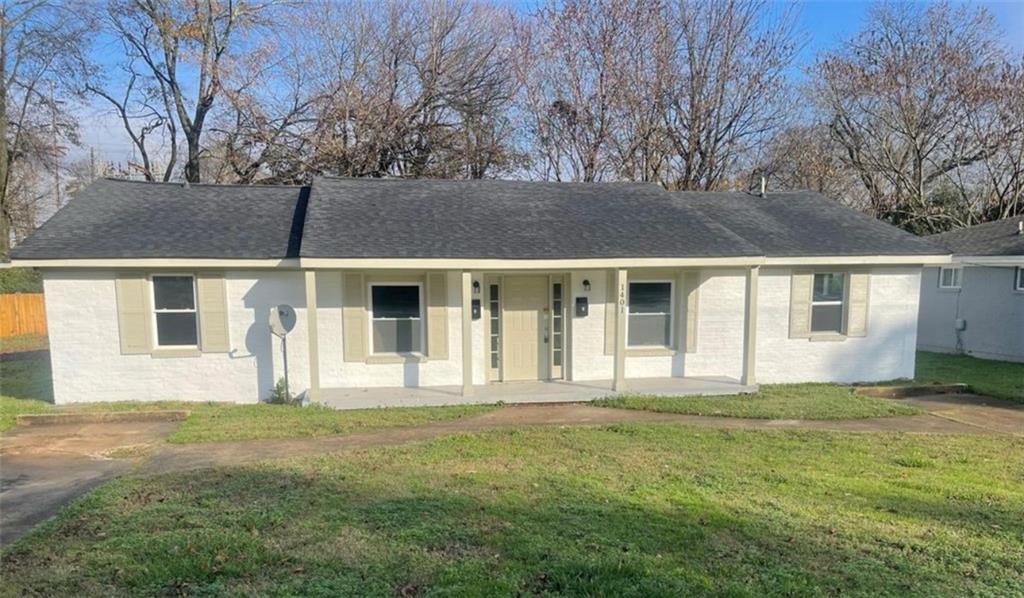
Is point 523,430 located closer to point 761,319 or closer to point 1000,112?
point 761,319

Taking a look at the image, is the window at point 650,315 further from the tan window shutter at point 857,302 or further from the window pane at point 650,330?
the tan window shutter at point 857,302

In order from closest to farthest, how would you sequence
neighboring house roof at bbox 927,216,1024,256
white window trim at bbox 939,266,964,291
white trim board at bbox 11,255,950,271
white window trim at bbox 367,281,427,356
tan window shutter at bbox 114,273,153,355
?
1. white trim board at bbox 11,255,950,271
2. tan window shutter at bbox 114,273,153,355
3. white window trim at bbox 367,281,427,356
4. neighboring house roof at bbox 927,216,1024,256
5. white window trim at bbox 939,266,964,291

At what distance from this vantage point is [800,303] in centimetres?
1073

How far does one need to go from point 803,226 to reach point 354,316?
29.8 ft

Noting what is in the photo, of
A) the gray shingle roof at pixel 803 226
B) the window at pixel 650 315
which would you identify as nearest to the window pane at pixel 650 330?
the window at pixel 650 315

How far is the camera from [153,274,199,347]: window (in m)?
9.33

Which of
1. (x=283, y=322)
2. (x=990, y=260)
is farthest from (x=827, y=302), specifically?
(x=283, y=322)

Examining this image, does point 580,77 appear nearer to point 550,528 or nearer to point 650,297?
point 650,297

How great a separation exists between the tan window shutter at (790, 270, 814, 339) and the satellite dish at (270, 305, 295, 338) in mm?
9047

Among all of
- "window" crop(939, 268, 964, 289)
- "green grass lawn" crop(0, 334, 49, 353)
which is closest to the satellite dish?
"green grass lawn" crop(0, 334, 49, 353)

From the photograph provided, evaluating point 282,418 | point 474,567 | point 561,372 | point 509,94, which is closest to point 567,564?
point 474,567

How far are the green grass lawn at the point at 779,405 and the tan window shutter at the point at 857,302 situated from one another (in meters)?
1.46

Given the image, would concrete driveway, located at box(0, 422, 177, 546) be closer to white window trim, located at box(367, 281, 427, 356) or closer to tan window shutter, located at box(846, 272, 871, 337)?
white window trim, located at box(367, 281, 427, 356)

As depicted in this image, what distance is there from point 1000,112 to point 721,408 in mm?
19349
